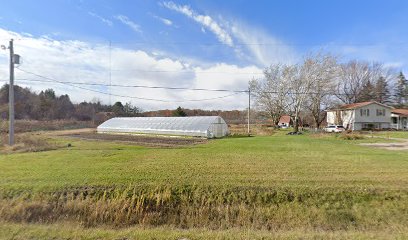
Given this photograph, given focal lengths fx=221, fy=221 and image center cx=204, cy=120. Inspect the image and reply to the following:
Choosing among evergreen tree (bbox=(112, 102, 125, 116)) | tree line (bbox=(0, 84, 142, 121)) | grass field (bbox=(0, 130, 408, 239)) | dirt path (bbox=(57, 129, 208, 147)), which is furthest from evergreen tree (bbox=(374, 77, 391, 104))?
evergreen tree (bbox=(112, 102, 125, 116))

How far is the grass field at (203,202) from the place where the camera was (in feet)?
16.4

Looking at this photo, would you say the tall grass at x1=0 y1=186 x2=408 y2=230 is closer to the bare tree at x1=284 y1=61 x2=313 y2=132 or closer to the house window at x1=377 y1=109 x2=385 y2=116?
the bare tree at x1=284 y1=61 x2=313 y2=132

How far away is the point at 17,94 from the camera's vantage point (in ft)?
219

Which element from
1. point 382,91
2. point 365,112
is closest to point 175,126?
point 365,112

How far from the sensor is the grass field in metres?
4.98

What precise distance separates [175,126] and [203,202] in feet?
84.8

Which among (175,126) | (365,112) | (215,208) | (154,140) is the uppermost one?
(365,112)

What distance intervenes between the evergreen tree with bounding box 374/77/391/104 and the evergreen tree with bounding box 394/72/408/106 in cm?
402

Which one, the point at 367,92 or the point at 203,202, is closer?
the point at 203,202

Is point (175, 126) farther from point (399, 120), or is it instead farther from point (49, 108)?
point (49, 108)

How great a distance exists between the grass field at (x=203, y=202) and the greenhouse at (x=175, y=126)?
1927 cm

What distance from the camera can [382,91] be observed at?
5800 cm

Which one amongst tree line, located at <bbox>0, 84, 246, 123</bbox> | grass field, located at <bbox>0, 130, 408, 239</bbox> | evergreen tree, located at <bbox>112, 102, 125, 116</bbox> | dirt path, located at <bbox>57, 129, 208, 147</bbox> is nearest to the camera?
grass field, located at <bbox>0, 130, 408, 239</bbox>

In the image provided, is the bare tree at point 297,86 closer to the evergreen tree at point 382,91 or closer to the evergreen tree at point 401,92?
the evergreen tree at point 382,91
